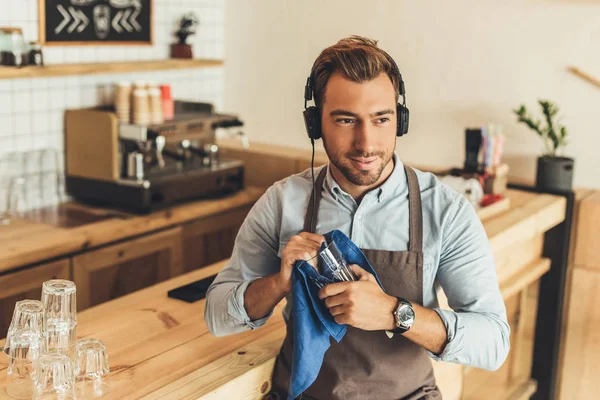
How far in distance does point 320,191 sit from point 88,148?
2.09 m

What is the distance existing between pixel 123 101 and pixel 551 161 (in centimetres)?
197

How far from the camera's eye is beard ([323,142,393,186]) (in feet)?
5.36

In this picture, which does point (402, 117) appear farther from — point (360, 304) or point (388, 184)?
point (360, 304)

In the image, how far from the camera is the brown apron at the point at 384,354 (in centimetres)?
167

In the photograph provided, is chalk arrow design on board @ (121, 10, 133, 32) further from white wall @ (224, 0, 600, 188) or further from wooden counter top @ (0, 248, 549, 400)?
→ wooden counter top @ (0, 248, 549, 400)

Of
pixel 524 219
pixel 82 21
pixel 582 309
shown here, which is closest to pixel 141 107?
pixel 82 21

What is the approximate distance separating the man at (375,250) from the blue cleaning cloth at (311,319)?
0.12 feet

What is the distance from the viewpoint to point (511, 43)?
3.50m

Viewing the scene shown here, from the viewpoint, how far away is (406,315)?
1.54 m

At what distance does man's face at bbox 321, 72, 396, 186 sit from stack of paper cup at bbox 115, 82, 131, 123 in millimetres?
2105

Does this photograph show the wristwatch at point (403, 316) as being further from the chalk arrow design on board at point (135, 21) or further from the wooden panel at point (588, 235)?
the chalk arrow design on board at point (135, 21)

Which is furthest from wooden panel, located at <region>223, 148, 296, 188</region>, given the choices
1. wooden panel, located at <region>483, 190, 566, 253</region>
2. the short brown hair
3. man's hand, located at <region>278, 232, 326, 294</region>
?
man's hand, located at <region>278, 232, 326, 294</region>

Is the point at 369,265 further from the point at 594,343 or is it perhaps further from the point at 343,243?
the point at 594,343

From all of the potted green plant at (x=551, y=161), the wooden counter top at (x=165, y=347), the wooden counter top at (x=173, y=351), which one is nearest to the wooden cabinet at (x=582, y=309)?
the potted green plant at (x=551, y=161)
